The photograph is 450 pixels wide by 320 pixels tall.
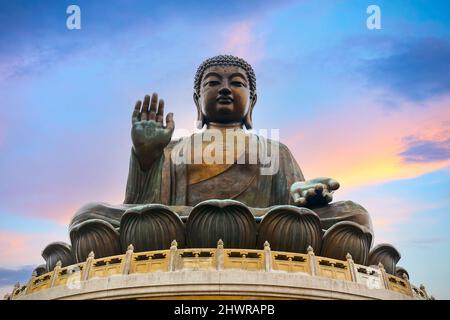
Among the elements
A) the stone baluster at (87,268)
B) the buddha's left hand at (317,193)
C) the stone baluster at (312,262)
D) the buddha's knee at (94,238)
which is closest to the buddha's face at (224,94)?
the buddha's left hand at (317,193)

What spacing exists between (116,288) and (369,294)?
3205 mm

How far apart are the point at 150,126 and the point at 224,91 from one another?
10.0 ft

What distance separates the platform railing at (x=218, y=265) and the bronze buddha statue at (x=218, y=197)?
682mm

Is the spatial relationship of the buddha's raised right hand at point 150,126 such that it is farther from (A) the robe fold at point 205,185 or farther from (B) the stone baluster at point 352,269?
(B) the stone baluster at point 352,269

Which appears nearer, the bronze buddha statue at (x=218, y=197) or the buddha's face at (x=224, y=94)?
the bronze buddha statue at (x=218, y=197)

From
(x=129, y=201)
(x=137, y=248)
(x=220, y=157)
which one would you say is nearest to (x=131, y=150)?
(x=129, y=201)

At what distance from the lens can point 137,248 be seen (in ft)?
31.8

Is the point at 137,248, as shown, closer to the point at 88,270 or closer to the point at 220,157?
the point at 88,270

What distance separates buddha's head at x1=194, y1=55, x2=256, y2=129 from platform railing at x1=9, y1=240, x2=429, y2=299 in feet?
17.7

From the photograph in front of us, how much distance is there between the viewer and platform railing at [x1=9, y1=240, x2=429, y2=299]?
875 centimetres

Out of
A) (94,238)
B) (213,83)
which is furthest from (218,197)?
(94,238)

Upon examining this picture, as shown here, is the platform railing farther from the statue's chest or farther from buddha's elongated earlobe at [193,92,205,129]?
buddha's elongated earlobe at [193,92,205,129]

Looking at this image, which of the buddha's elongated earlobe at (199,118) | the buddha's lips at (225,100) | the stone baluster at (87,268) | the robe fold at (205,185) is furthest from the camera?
the buddha's elongated earlobe at (199,118)

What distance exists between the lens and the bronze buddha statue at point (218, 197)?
31.8ft
